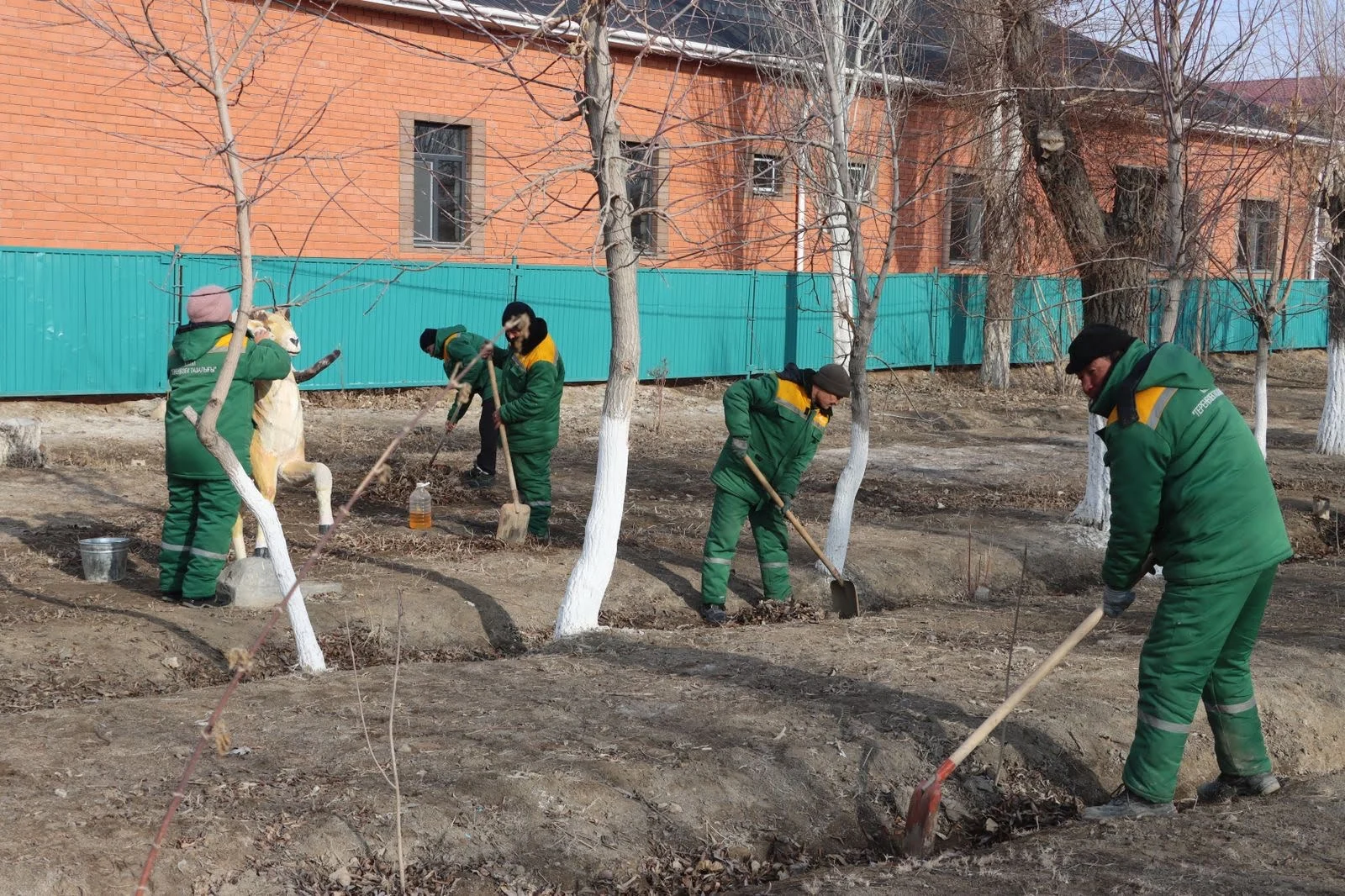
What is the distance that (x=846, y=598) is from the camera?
306 inches

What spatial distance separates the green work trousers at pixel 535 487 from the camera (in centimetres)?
908

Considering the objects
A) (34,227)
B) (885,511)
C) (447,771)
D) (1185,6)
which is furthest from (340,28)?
(447,771)

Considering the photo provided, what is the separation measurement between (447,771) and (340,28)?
12.8 m

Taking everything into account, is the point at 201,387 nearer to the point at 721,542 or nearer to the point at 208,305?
the point at 208,305

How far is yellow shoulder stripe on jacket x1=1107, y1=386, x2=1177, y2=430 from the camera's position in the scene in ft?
14.4

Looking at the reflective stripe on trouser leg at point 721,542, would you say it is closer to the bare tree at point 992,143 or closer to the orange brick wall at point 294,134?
the bare tree at point 992,143

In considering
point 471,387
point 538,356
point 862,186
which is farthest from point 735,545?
point 471,387

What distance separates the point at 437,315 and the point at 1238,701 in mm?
12739

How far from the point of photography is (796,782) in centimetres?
481

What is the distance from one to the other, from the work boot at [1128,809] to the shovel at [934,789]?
1.72ft

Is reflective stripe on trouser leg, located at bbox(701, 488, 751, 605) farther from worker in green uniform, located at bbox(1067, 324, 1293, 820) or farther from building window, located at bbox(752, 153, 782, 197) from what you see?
worker in green uniform, located at bbox(1067, 324, 1293, 820)

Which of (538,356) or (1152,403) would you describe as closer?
(1152,403)

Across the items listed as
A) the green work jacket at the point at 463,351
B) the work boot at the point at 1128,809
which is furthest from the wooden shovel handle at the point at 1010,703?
the green work jacket at the point at 463,351

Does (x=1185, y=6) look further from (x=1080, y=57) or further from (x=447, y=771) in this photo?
(x=447, y=771)
